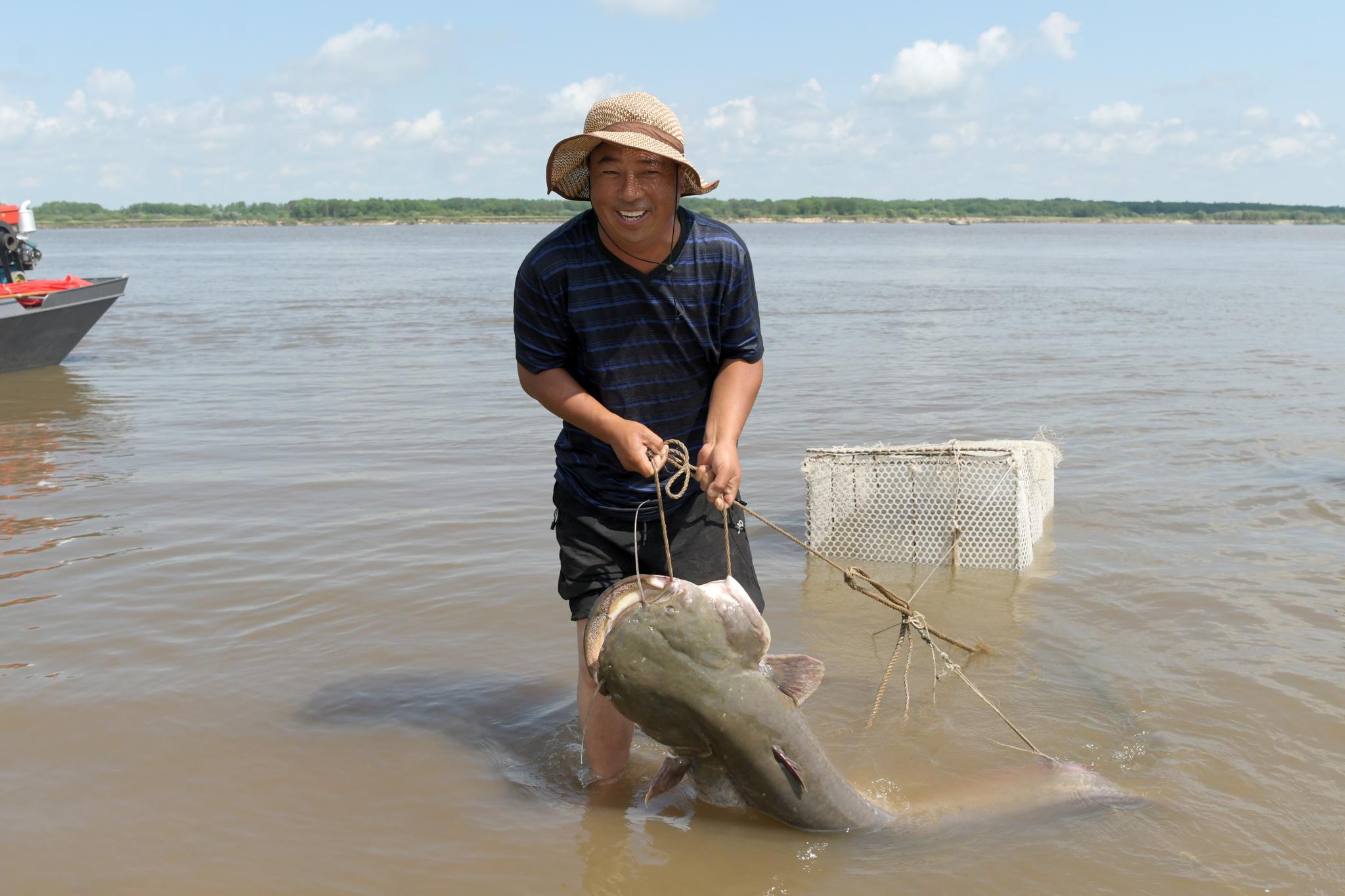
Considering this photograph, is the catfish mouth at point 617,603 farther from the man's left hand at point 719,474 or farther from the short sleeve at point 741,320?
the short sleeve at point 741,320

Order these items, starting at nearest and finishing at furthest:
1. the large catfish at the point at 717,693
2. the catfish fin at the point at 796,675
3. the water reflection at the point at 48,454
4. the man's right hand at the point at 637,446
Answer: the large catfish at the point at 717,693 → the man's right hand at the point at 637,446 → the catfish fin at the point at 796,675 → the water reflection at the point at 48,454

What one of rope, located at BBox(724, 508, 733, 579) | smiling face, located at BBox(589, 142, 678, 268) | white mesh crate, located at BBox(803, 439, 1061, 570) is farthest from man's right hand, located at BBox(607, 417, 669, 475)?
white mesh crate, located at BBox(803, 439, 1061, 570)

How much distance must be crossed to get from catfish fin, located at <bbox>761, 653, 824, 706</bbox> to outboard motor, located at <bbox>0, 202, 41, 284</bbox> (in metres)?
14.7

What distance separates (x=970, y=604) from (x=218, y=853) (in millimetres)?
3641

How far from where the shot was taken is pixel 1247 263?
146 ft

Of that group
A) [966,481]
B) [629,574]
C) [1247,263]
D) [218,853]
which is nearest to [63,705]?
[218,853]

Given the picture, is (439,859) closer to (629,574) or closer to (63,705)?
(629,574)

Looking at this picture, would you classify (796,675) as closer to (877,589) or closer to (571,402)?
(571,402)

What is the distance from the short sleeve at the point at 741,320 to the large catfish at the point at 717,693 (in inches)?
28.4

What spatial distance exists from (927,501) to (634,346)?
3.26m

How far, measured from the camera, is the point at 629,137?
10.3 feet

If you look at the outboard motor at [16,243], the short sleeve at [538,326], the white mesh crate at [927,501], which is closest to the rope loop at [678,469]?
the short sleeve at [538,326]

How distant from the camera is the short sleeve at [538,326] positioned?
10.9 ft

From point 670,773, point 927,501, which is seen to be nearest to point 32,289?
point 927,501
